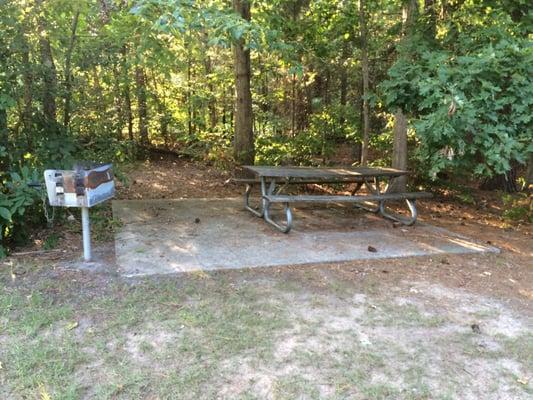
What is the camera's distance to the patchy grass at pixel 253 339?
7.86ft

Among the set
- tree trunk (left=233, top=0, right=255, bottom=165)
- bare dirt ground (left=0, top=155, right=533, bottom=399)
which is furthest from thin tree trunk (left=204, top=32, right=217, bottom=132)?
Answer: bare dirt ground (left=0, top=155, right=533, bottom=399)

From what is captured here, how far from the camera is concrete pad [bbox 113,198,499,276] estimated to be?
4.23m

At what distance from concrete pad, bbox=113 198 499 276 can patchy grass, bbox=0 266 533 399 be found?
1.37ft

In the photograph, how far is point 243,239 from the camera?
194 inches

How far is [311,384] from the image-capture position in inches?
95.5

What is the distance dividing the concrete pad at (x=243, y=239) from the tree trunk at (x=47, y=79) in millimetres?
1416

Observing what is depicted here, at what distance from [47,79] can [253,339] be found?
3.76m

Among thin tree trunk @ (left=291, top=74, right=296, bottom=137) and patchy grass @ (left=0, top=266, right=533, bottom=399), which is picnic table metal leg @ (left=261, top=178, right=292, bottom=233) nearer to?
patchy grass @ (left=0, top=266, right=533, bottom=399)

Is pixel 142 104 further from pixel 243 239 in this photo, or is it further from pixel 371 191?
pixel 243 239

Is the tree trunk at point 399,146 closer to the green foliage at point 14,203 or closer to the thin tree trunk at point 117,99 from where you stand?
the thin tree trunk at point 117,99

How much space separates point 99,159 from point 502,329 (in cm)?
467

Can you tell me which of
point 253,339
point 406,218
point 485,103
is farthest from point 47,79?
point 406,218

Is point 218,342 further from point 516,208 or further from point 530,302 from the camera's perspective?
point 516,208

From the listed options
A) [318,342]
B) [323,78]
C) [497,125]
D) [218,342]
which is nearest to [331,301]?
[318,342]
